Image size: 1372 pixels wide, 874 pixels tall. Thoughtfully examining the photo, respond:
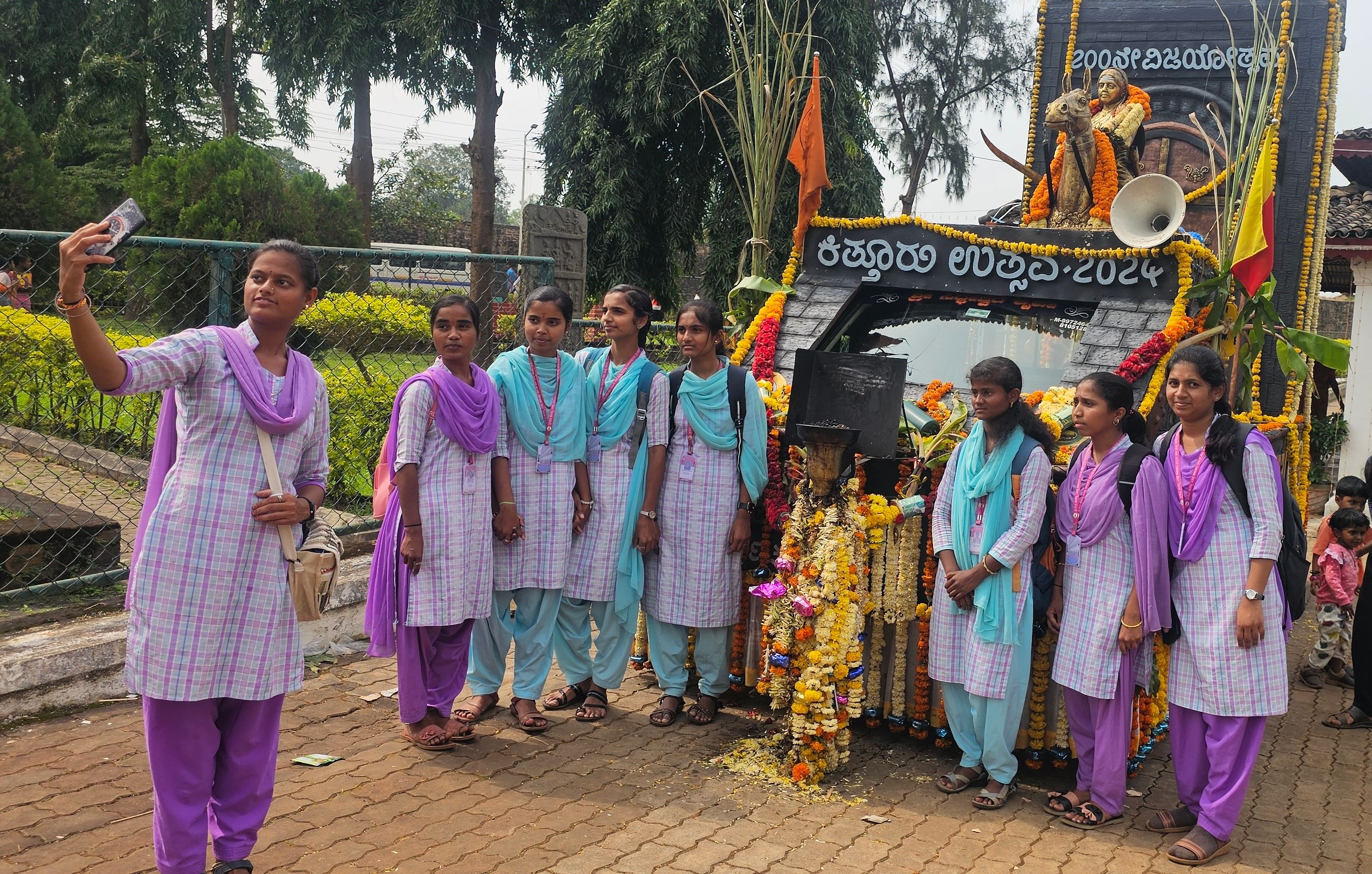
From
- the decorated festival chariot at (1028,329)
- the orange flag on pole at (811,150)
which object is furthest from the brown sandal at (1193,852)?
the orange flag on pole at (811,150)

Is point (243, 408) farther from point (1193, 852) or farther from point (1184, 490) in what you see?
point (1193, 852)

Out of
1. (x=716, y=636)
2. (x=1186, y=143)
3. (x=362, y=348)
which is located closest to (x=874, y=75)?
(x=1186, y=143)

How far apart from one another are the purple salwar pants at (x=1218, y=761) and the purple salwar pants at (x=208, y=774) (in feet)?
10.2

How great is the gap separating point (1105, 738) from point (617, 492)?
2224 mm

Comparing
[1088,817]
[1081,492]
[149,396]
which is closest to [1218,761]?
[1088,817]

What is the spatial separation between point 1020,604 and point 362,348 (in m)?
5.24

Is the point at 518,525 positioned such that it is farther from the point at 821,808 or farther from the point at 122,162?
the point at 122,162

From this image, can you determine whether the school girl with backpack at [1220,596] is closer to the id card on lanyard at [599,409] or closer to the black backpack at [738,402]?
the black backpack at [738,402]

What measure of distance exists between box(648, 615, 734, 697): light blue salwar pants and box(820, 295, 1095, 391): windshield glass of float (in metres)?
1.75

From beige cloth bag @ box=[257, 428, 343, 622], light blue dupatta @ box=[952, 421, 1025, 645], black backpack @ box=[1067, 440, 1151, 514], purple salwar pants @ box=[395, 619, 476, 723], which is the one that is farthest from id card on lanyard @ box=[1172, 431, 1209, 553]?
beige cloth bag @ box=[257, 428, 343, 622]

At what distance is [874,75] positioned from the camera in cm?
1716

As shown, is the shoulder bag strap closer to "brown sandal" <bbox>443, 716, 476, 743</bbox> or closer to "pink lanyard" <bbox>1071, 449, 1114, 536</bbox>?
"brown sandal" <bbox>443, 716, 476, 743</bbox>

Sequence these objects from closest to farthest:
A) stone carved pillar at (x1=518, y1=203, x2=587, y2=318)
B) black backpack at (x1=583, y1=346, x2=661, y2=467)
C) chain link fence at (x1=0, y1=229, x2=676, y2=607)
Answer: black backpack at (x1=583, y1=346, x2=661, y2=467)
chain link fence at (x1=0, y1=229, x2=676, y2=607)
stone carved pillar at (x1=518, y1=203, x2=587, y2=318)

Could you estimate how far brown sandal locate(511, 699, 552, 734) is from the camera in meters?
4.80
